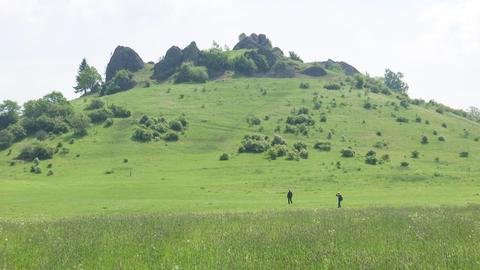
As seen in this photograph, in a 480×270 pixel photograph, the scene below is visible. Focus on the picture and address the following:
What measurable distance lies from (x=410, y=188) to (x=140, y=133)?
8411 centimetres

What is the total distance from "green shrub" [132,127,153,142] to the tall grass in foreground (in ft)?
371

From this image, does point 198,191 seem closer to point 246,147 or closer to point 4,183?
point 4,183

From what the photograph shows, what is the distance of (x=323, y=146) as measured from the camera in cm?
12938

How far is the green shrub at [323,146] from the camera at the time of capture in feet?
421

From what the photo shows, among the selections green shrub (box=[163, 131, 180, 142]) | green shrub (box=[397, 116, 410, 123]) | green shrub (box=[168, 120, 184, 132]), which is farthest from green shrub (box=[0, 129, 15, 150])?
green shrub (box=[397, 116, 410, 123])

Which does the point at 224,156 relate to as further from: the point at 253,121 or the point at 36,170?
the point at 253,121

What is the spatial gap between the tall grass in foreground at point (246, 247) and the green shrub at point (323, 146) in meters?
102

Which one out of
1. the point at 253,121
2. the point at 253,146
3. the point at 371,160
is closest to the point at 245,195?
the point at 371,160

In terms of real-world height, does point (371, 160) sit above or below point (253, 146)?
below

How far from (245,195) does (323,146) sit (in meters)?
64.6

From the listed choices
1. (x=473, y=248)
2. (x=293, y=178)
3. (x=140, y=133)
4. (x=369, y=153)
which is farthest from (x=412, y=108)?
(x=473, y=248)

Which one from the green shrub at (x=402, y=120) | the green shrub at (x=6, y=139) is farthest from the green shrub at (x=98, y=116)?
the green shrub at (x=402, y=120)

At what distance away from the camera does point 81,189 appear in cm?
7694

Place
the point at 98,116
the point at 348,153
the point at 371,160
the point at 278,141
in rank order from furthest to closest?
1. the point at 98,116
2. the point at 278,141
3. the point at 348,153
4. the point at 371,160
